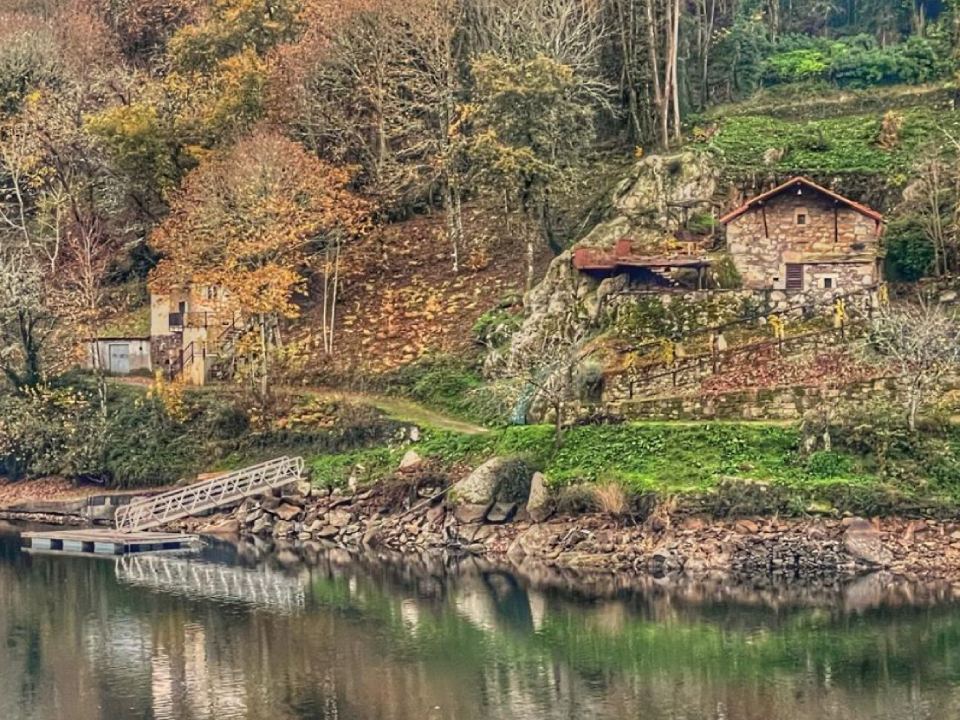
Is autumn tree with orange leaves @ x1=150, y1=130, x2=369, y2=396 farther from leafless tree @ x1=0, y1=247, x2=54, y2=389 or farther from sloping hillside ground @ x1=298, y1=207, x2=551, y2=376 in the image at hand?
leafless tree @ x1=0, y1=247, x2=54, y2=389

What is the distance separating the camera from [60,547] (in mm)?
73812

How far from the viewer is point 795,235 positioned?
2972 inches

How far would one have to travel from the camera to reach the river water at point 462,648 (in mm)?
46188

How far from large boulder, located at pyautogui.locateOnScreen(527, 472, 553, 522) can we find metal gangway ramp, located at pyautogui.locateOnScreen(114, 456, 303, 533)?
1304cm

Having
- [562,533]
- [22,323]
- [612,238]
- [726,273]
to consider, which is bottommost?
[562,533]

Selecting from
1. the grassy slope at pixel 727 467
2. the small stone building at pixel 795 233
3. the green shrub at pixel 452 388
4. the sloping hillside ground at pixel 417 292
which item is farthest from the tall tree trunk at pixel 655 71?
the grassy slope at pixel 727 467

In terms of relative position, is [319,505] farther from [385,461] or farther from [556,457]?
[556,457]

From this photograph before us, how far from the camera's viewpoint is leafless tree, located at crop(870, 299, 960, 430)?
208 feet

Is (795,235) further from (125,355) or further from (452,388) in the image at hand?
(125,355)

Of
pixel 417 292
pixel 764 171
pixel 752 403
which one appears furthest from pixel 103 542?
pixel 764 171

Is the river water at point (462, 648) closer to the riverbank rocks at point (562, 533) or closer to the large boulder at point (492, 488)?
the riverbank rocks at point (562, 533)

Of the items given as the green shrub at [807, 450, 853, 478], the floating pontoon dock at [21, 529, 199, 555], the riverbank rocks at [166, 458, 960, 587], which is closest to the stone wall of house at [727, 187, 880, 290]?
the green shrub at [807, 450, 853, 478]

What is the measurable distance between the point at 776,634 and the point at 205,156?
4680 cm

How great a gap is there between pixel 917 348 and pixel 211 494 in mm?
31170
